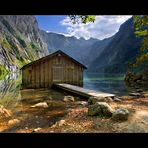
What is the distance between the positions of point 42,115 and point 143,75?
29.6 meters

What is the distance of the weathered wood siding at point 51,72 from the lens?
25797 mm

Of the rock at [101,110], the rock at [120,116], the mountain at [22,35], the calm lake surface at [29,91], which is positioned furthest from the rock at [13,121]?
the mountain at [22,35]

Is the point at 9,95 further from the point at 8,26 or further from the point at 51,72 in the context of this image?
the point at 8,26

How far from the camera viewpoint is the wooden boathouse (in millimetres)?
25781

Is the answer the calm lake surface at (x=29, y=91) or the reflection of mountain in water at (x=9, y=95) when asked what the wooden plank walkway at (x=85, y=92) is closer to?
the calm lake surface at (x=29, y=91)

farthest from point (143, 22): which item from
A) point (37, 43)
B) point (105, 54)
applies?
point (105, 54)

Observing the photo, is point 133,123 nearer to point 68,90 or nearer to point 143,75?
point 68,90

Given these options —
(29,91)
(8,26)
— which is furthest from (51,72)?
(8,26)

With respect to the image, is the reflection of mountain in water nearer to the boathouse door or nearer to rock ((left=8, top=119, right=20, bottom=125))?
the boathouse door

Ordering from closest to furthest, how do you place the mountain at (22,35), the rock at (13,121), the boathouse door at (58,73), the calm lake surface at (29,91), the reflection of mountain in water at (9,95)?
the rock at (13,121), the reflection of mountain in water at (9,95), the calm lake surface at (29,91), the boathouse door at (58,73), the mountain at (22,35)

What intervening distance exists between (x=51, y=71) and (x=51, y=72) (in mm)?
117

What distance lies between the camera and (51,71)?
26172mm

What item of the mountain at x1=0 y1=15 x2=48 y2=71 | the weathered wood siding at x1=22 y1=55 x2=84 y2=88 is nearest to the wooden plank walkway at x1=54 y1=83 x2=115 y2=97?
the weathered wood siding at x1=22 y1=55 x2=84 y2=88
